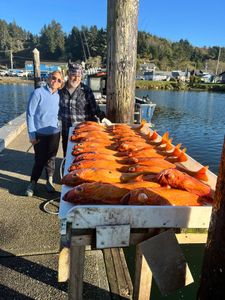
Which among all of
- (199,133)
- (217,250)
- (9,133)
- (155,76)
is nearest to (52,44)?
(155,76)

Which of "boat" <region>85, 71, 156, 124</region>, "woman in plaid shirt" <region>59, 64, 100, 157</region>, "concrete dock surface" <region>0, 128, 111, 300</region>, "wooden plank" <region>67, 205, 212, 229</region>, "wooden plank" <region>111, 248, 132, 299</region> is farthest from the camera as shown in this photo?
"boat" <region>85, 71, 156, 124</region>

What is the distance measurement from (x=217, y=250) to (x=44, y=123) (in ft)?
13.5

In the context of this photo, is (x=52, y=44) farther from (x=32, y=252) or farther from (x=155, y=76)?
(x=32, y=252)

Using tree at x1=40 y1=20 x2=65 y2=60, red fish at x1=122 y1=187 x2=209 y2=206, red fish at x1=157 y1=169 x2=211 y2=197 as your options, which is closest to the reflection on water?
red fish at x1=157 y1=169 x2=211 y2=197

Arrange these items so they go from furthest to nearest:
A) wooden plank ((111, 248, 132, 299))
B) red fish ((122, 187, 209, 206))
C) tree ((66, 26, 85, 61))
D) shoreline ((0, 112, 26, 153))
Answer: tree ((66, 26, 85, 61))
shoreline ((0, 112, 26, 153))
wooden plank ((111, 248, 132, 299))
red fish ((122, 187, 209, 206))

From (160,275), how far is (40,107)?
12.5 ft

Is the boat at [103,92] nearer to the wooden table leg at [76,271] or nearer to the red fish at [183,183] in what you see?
the red fish at [183,183]

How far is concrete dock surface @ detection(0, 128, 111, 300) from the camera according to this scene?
3369 mm

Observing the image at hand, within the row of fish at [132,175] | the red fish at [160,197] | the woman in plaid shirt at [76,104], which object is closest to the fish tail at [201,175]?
the row of fish at [132,175]

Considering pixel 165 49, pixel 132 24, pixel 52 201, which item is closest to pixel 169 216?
pixel 52 201

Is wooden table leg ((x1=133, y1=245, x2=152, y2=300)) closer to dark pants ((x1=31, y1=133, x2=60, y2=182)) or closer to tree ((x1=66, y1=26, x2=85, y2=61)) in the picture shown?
dark pants ((x1=31, y1=133, x2=60, y2=182))

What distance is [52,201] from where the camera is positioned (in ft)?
A: 17.9

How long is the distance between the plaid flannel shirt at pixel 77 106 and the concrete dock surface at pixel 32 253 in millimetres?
1390

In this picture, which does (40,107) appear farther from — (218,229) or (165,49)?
(165,49)
